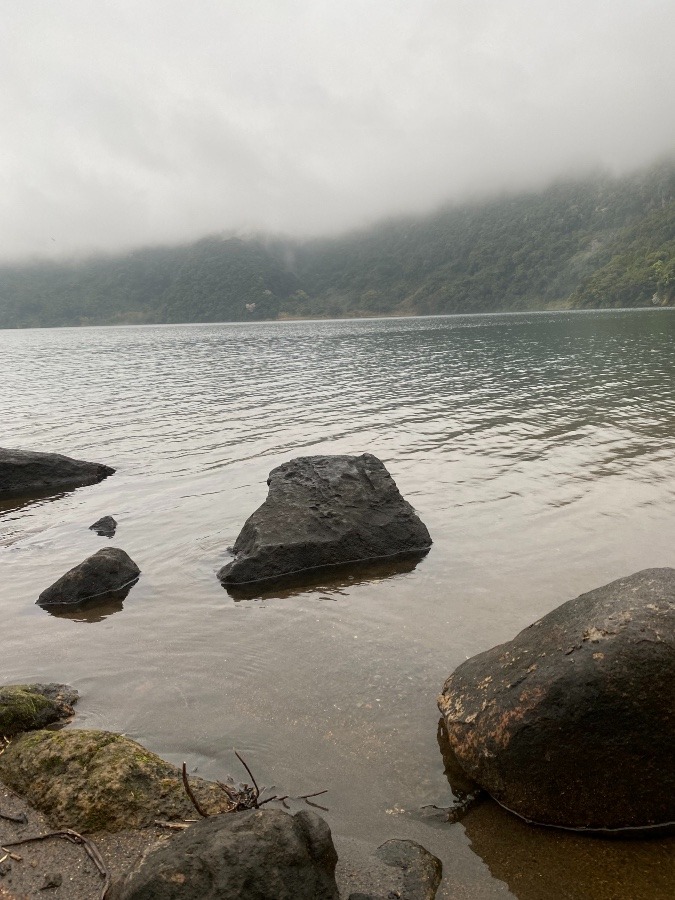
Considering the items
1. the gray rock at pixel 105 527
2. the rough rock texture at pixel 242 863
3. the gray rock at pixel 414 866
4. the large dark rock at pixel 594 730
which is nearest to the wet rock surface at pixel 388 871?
the gray rock at pixel 414 866

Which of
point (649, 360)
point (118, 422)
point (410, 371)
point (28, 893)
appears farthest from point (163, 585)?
point (649, 360)

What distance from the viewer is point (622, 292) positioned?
19150 centimetres

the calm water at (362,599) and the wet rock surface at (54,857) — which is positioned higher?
the wet rock surface at (54,857)

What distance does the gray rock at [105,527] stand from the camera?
49.4 ft

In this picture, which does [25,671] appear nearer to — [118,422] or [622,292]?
[118,422]

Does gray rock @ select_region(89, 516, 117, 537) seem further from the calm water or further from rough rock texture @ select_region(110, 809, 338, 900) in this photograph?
rough rock texture @ select_region(110, 809, 338, 900)

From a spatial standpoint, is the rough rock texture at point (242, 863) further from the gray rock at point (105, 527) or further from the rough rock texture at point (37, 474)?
the rough rock texture at point (37, 474)

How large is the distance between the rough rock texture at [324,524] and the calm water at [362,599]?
0.76m

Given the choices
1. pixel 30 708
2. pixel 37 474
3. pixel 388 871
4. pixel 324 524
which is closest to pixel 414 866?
pixel 388 871

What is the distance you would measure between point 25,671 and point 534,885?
287 inches

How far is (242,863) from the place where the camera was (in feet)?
14.0

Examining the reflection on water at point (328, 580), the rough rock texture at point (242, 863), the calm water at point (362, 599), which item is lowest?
the reflection on water at point (328, 580)

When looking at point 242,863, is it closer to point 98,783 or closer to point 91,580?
point 98,783

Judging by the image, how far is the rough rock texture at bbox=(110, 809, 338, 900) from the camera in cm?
416
